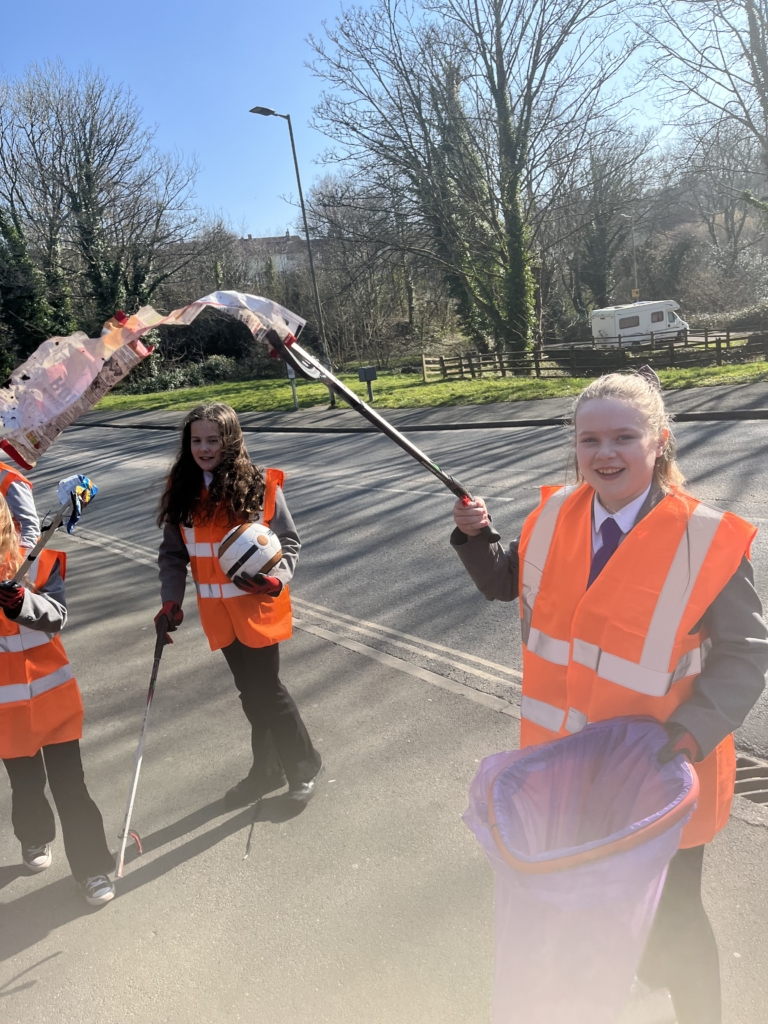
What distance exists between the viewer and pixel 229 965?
2.78m

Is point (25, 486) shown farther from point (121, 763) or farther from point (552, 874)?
point (552, 874)

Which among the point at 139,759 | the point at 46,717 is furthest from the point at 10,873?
the point at 46,717

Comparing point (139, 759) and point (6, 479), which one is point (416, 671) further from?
point (6, 479)

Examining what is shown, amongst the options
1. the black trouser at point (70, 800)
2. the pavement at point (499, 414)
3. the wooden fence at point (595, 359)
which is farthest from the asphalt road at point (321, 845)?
the wooden fence at point (595, 359)

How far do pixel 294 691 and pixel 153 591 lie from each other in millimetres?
3212

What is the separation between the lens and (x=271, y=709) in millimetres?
3615

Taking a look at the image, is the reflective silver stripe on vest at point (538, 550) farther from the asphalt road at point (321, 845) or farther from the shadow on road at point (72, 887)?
the shadow on road at point (72, 887)

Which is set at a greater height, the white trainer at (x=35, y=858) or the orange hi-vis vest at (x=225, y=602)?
the orange hi-vis vest at (x=225, y=602)

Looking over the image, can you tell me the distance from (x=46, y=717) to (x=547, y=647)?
6.84 feet

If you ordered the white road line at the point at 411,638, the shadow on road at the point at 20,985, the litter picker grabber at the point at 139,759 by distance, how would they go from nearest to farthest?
the shadow on road at the point at 20,985 → the litter picker grabber at the point at 139,759 → the white road line at the point at 411,638

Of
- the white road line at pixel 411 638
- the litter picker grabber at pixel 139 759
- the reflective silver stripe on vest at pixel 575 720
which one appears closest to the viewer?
the reflective silver stripe on vest at pixel 575 720

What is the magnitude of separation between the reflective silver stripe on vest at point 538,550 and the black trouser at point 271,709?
1.70 metres

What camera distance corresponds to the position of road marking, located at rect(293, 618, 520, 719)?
14.7ft

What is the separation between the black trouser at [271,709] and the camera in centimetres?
359
